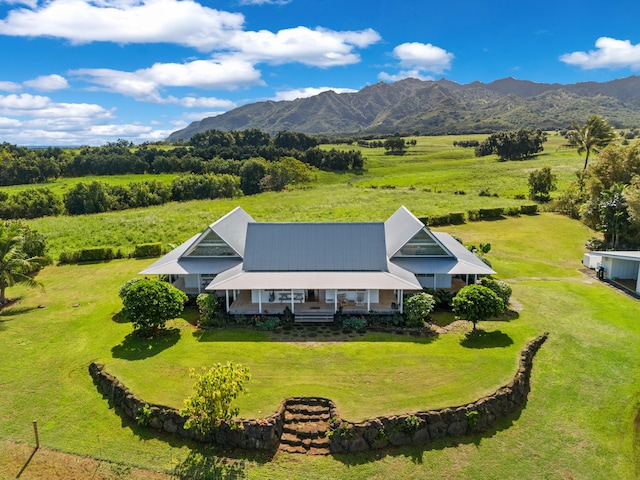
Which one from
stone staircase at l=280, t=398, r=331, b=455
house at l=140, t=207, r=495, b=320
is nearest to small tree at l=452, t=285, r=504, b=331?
house at l=140, t=207, r=495, b=320

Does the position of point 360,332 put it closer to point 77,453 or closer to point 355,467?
point 355,467

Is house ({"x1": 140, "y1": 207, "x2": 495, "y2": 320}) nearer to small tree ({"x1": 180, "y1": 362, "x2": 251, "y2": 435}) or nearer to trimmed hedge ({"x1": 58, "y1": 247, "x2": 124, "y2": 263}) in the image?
small tree ({"x1": 180, "y1": 362, "x2": 251, "y2": 435})

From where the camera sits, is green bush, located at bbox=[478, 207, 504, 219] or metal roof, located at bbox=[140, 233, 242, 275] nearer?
metal roof, located at bbox=[140, 233, 242, 275]

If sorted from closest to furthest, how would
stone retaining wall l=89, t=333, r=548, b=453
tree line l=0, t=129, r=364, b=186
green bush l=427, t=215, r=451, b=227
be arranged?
1. stone retaining wall l=89, t=333, r=548, b=453
2. green bush l=427, t=215, r=451, b=227
3. tree line l=0, t=129, r=364, b=186

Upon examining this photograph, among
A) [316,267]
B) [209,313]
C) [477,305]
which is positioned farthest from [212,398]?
[477,305]

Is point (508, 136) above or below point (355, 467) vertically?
above

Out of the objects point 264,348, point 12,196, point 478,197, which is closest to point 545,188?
point 478,197

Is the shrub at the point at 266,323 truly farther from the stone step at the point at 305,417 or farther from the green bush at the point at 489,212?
the green bush at the point at 489,212
